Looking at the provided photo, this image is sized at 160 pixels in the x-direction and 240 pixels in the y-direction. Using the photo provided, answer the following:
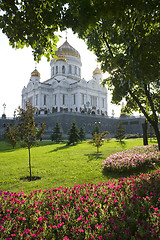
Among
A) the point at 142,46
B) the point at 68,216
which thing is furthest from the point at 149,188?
the point at 142,46

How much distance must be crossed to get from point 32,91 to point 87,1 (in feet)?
175

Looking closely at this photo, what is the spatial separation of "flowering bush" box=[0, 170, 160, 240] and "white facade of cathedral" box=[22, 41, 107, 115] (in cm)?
4570

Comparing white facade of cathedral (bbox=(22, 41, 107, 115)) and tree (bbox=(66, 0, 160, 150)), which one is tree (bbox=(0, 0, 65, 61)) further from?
white facade of cathedral (bbox=(22, 41, 107, 115))

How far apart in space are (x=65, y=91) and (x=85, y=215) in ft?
162

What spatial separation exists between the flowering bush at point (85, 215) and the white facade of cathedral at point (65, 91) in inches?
1799

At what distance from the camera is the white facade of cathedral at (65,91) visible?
50750 millimetres

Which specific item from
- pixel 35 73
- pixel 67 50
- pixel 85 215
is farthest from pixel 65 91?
pixel 85 215

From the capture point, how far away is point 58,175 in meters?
7.55

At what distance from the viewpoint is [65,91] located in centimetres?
5178

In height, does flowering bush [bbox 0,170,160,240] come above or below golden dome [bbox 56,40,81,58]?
below

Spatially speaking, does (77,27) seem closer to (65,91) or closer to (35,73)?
(65,91)

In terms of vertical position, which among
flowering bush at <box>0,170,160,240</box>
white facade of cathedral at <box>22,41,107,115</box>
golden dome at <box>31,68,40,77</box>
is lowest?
flowering bush at <box>0,170,160,240</box>

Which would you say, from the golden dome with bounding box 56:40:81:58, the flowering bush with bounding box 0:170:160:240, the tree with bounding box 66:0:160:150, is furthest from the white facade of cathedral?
the flowering bush with bounding box 0:170:160:240

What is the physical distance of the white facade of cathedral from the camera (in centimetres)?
5075
